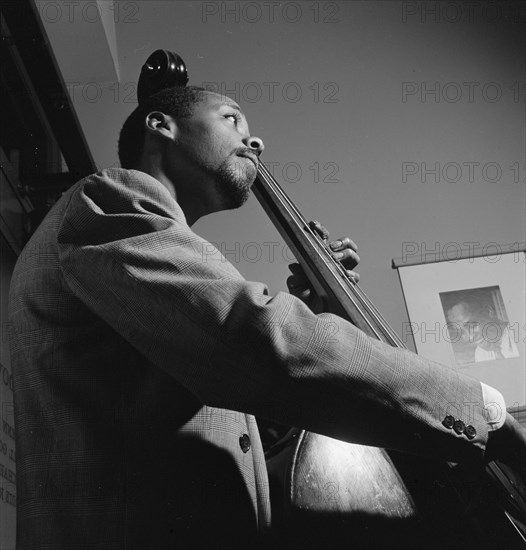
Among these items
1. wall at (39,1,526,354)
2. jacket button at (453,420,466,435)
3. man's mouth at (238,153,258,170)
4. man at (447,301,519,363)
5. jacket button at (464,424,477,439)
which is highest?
man's mouth at (238,153,258,170)

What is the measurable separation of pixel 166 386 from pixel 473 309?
147 centimetres

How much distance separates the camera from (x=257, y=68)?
2658mm

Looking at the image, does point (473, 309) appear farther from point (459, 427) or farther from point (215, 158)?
point (459, 427)

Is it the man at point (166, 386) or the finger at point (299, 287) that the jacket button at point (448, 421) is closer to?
the man at point (166, 386)

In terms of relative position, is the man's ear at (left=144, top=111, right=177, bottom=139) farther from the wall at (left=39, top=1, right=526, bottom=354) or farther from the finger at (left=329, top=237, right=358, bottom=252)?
the wall at (left=39, top=1, right=526, bottom=354)

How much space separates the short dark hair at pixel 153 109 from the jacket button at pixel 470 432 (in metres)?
0.81

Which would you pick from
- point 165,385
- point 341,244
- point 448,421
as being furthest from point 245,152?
point 448,421

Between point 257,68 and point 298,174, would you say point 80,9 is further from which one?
point 298,174

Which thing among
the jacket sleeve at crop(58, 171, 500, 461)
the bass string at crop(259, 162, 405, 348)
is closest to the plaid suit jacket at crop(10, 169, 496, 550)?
the jacket sleeve at crop(58, 171, 500, 461)

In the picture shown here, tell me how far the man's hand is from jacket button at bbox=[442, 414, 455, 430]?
549mm

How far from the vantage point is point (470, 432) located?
0.84 meters

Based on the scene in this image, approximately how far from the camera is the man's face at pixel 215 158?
4.35ft

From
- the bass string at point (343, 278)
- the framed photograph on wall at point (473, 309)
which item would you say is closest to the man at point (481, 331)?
the framed photograph on wall at point (473, 309)

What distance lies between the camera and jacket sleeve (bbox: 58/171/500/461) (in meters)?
0.81
